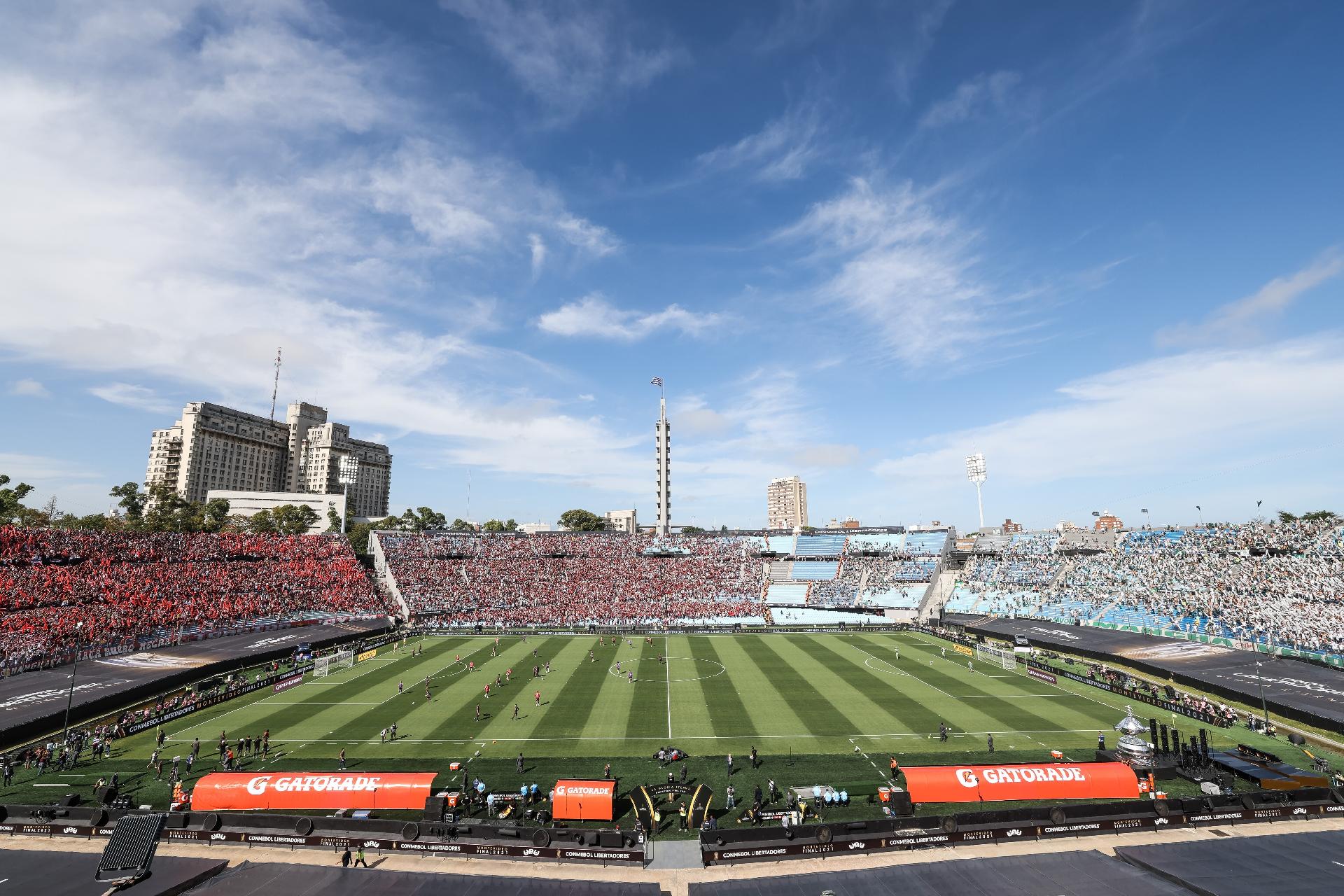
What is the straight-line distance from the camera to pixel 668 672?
4831cm

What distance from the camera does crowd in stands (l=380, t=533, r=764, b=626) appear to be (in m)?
78.6

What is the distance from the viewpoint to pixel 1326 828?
21.5 m

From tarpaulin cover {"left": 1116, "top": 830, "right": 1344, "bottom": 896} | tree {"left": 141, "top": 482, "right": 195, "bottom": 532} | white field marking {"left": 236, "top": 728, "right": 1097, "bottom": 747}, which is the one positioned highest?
tree {"left": 141, "top": 482, "right": 195, "bottom": 532}

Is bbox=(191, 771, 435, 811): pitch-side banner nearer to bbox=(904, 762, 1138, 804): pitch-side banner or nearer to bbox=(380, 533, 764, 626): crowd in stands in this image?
bbox=(904, 762, 1138, 804): pitch-side banner

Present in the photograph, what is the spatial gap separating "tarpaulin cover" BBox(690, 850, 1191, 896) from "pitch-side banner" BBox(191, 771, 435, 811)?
1164 cm

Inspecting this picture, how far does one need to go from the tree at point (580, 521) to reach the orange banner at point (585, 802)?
152m

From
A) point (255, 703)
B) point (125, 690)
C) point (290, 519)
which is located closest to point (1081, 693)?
point (255, 703)

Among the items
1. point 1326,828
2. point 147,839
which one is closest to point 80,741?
point 147,839

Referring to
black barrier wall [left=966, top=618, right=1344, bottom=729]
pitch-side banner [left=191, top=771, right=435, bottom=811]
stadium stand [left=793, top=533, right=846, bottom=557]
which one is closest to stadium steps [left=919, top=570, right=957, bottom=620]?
stadium stand [left=793, top=533, right=846, bottom=557]

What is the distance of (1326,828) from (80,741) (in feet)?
170

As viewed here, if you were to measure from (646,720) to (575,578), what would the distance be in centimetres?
5501

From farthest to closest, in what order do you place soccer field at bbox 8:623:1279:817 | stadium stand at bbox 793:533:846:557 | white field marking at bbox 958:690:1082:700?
stadium stand at bbox 793:533:846:557, white field marking at bbox 958:690:1082:700, soccer field at bbox 8:623:1279:817

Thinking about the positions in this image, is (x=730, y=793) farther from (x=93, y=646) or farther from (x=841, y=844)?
(x=93, y=646)

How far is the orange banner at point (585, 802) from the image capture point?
21.7 meters
